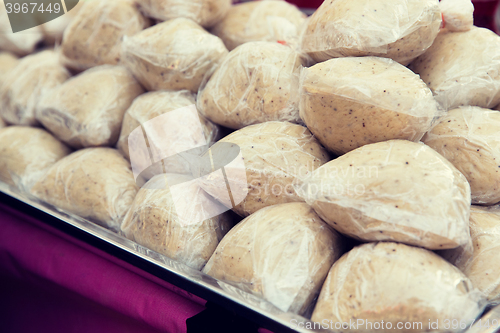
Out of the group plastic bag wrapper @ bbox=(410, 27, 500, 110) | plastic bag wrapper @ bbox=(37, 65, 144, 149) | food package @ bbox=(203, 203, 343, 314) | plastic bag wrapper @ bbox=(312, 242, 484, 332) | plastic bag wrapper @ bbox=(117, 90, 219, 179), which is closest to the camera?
plastic bag wrapper @ bbox=(312, 242, 484, 332)

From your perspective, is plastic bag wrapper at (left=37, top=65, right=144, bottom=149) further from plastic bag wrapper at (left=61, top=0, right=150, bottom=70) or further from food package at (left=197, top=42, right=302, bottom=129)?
food package at (left=197, top=42, right=302, bottom=129)

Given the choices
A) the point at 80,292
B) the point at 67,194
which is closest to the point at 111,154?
the point at 67,194

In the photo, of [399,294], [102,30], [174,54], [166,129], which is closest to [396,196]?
[399,294]

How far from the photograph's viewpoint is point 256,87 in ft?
4.06

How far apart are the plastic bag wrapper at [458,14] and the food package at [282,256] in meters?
0.79

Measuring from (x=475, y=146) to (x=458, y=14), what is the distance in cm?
46

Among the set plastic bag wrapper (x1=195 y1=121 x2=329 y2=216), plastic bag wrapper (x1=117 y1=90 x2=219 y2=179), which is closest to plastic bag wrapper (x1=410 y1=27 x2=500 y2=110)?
plastic bag wrapper (x1=195 y1=121 x2=329 y2=216)

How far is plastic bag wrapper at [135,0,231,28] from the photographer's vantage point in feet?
5.10

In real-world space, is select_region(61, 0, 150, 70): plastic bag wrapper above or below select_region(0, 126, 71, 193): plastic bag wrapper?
above

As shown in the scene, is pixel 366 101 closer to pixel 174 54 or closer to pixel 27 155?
pixel 174 54

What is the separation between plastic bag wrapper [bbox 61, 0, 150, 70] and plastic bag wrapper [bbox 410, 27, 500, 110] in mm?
1261

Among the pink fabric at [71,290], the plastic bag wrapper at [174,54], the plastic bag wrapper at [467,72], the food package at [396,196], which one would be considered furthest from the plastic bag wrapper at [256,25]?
the pink fabric at [71,290]

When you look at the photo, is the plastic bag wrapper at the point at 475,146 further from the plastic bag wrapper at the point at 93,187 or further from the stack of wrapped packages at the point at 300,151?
the plastic bag wrapper at the point at 93,187

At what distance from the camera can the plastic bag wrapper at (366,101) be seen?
954 millimetres
